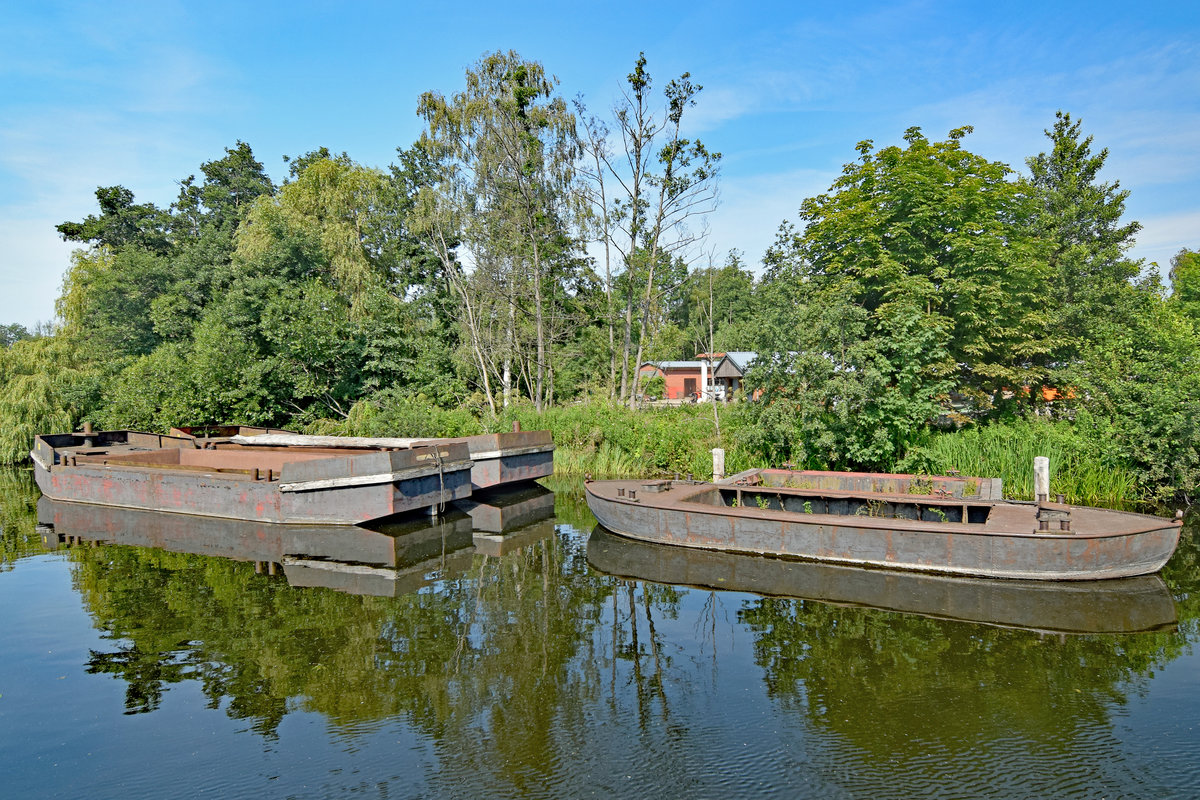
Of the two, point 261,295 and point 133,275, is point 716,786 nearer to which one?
point 261,295

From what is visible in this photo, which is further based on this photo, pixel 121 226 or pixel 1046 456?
pixel 121 226

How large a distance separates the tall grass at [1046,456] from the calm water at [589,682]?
13.4 feet

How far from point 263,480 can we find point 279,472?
7.70ft

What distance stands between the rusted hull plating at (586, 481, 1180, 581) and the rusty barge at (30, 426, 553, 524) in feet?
14.0

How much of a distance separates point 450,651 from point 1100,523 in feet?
29.5

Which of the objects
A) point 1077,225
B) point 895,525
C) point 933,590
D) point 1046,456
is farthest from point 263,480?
point 1077,225

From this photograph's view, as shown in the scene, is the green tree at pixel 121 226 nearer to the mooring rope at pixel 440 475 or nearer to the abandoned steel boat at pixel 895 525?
the mooring rope at pixel 440 475

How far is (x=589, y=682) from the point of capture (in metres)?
6.50

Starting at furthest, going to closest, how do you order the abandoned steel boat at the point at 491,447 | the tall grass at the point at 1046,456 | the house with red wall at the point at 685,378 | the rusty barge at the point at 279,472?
1. the house with red wall at the point at 685,378
2. the abandoned steel boat at the point at 491,447
3. the tall grass at the point at 1046,456
4. the rusty barge at the point at 279,472

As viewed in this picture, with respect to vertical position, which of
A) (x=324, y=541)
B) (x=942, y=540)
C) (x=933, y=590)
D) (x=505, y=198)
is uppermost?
(x=505, y=198)

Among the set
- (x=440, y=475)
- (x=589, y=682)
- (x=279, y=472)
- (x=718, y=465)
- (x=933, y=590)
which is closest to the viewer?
(x=589, y=682)

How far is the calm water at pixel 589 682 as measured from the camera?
16.3 feet

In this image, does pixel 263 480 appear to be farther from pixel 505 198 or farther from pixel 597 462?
pixel 505 198

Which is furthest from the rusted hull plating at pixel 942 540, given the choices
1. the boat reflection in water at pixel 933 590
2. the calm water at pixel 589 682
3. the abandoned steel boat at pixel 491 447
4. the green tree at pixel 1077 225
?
the green tree at pixel 1077 225
